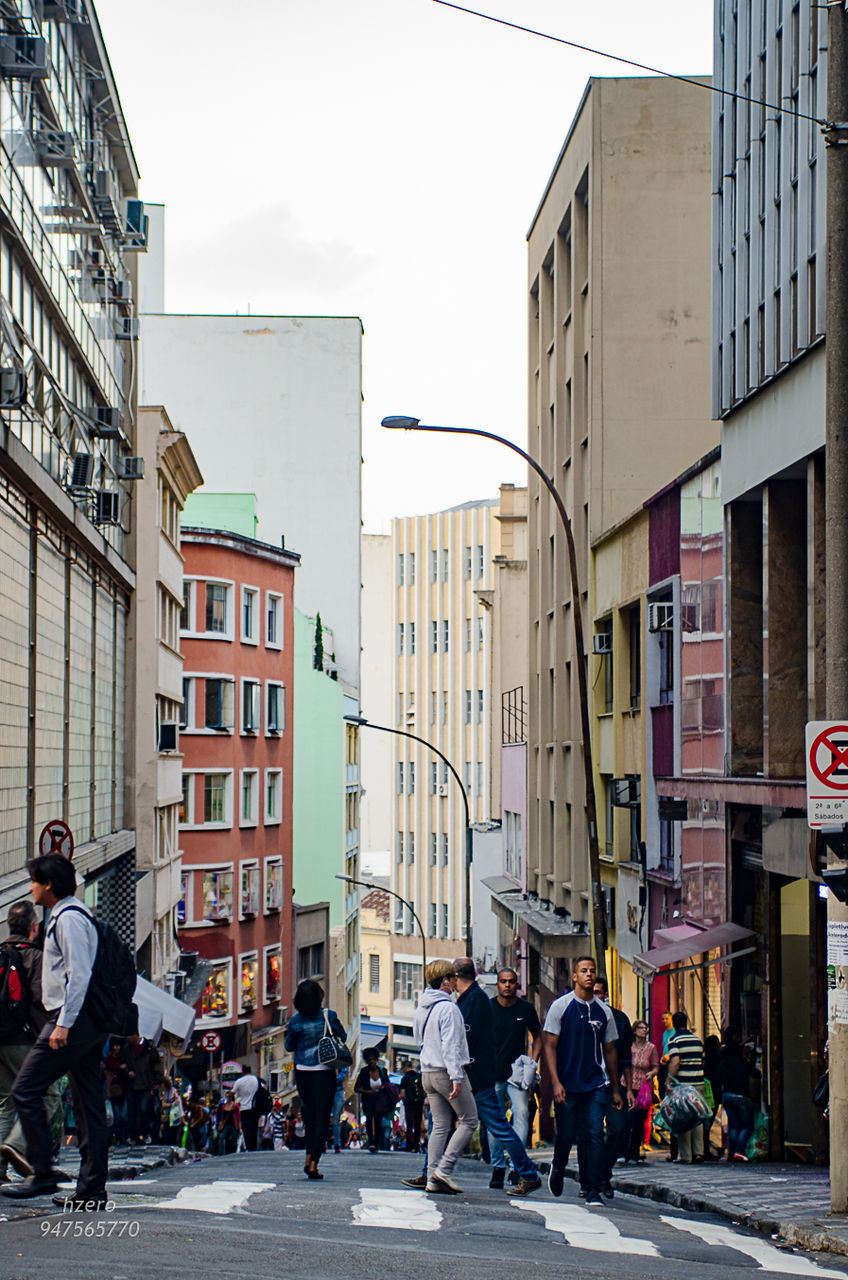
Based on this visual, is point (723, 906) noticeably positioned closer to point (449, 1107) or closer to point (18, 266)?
point (449, 1107)

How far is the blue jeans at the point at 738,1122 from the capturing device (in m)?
16.7

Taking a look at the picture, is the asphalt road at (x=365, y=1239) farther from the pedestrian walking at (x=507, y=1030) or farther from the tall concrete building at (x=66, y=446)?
the tall concrete building at (x=66, y=446)

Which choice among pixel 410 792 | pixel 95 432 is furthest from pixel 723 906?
pixel 410 792

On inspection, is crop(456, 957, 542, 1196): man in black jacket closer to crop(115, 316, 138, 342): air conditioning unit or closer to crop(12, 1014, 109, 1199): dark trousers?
crop(12, 1014, 109, 1199): dark trousers

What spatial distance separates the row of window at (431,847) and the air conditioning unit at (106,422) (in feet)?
211

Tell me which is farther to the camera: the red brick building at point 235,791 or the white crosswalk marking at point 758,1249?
the red brick building at point 235,791

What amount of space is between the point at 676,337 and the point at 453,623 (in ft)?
204

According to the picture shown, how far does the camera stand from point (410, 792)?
305ft

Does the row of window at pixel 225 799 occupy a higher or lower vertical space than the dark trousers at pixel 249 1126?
higher

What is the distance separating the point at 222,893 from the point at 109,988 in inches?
1655

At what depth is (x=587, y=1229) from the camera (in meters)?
9.87

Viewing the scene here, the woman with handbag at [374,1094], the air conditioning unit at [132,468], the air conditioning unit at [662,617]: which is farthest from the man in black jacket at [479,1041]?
the air conditioning unit at [132,468]

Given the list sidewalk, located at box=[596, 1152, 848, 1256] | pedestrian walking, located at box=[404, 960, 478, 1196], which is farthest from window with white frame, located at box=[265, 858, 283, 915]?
pedestrian walking, located at box=[404, 960, 478, 1196]

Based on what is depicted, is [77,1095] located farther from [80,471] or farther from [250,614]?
[250,614]
